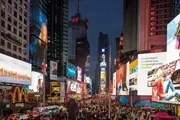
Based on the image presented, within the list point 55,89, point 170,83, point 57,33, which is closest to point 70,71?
point 55,89

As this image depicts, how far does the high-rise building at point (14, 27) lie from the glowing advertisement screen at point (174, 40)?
1759 inches

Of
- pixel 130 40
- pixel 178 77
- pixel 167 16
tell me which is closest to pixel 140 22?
pixel 167 16

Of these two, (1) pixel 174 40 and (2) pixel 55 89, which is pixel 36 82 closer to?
(2) pixel 55 89

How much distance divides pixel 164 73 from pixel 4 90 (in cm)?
3331

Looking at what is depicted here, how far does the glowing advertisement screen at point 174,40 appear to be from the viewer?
26.4 meters

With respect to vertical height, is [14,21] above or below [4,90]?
above

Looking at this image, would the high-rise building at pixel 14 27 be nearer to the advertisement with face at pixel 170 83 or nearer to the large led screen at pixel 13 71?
the large led screen at pixel 13 71

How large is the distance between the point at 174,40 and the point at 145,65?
105 feet

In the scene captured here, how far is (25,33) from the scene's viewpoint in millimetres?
81125

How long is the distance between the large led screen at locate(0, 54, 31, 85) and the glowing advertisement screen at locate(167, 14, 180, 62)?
3190cm

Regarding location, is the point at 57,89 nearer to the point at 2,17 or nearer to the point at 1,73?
the point at 2,17

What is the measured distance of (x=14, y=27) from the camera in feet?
241

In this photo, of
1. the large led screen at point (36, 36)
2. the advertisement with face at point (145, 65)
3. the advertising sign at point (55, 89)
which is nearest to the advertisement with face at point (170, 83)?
the advertisement with face at point (145, 65)

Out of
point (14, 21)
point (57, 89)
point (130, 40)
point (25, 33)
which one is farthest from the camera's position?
point (130, 40)
